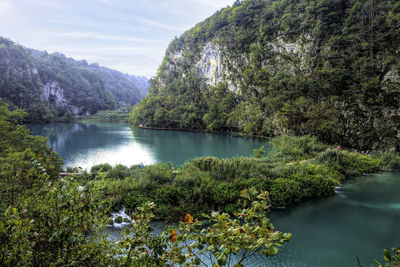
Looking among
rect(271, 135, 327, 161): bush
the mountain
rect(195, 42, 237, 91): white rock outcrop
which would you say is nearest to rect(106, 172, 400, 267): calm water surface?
rect(271, 135, 327, 161): bush

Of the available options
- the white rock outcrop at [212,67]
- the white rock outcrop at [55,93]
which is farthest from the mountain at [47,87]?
the white rock outcrop at [212,67]

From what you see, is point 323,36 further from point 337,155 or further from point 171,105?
point 171,105

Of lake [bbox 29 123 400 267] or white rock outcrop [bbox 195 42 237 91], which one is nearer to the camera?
lake [bbox 29 123 400 267]

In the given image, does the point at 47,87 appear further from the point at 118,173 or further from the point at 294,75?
the point at 118,173

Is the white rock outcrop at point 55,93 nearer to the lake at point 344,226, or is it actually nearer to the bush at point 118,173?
the bush at point 118,173

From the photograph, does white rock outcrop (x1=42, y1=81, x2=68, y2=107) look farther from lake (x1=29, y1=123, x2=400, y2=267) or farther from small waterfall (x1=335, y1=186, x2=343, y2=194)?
lake (x1=29, y1=123, x2=400, y2=267)
